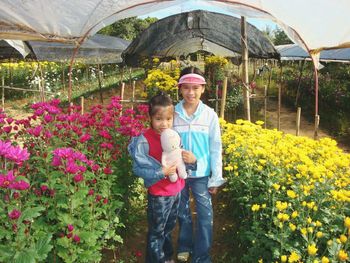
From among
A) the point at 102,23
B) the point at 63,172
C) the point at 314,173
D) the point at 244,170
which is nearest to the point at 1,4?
the point at 102,23

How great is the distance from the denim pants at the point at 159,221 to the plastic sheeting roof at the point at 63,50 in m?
7.50

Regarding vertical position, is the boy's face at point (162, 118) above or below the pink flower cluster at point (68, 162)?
above

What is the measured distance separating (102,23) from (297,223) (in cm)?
329

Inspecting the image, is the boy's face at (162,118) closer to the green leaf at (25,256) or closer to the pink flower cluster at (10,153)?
the pink flower cluster at (10,153)

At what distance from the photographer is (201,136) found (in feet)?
11.1

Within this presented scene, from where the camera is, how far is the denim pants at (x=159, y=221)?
317 centimetres

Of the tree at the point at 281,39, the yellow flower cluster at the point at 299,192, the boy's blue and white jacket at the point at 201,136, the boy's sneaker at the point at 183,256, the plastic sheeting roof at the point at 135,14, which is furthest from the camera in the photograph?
the tree at the point at 281,39

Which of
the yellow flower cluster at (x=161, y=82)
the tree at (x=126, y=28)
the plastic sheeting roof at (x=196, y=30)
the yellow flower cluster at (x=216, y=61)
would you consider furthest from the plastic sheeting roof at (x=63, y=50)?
the tree at (x=126, y=28)

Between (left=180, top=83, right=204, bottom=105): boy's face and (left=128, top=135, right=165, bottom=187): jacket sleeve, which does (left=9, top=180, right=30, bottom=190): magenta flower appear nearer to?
(left=128, top=135, right=165, bottom=187): jacket sleeve

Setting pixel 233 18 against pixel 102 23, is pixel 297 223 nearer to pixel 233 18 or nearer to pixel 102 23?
pixel 102 23

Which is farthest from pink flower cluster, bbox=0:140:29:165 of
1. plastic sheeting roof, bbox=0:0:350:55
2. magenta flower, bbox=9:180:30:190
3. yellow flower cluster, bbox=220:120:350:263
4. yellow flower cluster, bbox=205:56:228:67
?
yellow flower cluster, bbox=205:56:228:67

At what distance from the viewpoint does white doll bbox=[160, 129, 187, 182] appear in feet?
9.86

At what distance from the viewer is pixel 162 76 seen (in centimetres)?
930

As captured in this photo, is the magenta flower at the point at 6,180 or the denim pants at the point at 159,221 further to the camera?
the denim pants at the point at 159,221
